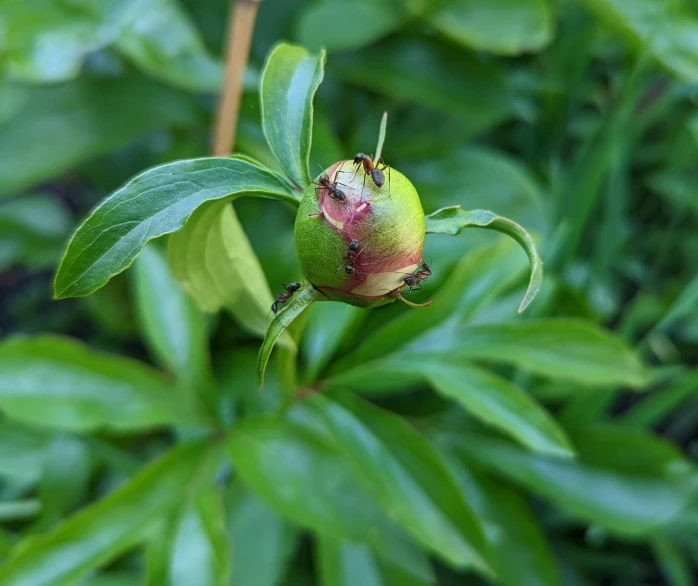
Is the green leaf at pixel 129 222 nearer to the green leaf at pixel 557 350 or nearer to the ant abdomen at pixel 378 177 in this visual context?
the ant abdomen at pixel 378 177

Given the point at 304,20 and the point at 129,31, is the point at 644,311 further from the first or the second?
the point at 129,31

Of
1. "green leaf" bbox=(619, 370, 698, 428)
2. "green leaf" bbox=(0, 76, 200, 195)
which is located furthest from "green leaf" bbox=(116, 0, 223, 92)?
"green leaf" bbox=(619, 370, 698, 428)

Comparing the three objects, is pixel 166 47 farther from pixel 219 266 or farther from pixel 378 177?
pixel 378 177

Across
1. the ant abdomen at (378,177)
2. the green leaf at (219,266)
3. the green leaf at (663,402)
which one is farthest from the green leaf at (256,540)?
the ant abdomen at (378,177)

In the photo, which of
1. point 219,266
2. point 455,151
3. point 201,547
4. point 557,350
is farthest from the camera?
point 455,151

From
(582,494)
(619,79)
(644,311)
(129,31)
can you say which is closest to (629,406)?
(644,311)

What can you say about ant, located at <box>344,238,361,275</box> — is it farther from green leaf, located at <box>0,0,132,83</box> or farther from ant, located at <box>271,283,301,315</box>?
green leaf, located at <box>0,0,132,83</box>

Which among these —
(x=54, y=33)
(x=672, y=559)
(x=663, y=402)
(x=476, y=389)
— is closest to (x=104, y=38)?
(x=54, y=33)
